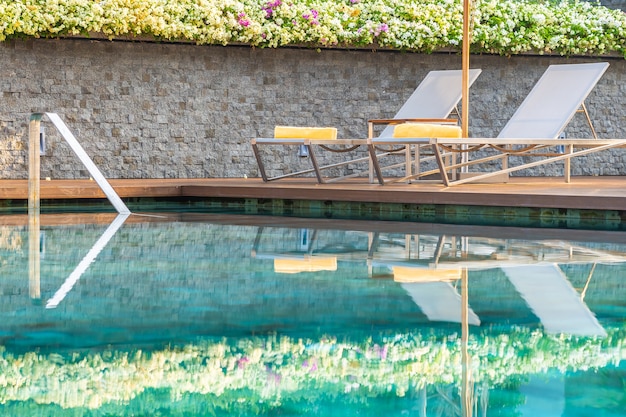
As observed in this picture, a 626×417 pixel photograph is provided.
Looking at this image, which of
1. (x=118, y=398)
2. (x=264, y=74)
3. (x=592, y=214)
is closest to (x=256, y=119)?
(x=264, y=74)

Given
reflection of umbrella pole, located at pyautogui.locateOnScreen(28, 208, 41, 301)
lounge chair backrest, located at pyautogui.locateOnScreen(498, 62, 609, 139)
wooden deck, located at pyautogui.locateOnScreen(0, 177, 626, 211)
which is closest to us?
reflection of umbrella pole, located at pyautogui.locateOnScreen(28, 208, 41, 301)

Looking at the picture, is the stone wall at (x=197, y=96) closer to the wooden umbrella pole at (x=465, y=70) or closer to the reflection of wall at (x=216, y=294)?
the wooden umbrella pole at (x=465, y=70)

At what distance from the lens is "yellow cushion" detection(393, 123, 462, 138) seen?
26.1 feet

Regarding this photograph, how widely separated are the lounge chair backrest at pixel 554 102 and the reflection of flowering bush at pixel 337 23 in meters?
2.88

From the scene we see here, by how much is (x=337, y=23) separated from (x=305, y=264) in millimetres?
7029

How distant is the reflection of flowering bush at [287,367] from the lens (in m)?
2.42

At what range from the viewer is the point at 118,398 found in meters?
2.35

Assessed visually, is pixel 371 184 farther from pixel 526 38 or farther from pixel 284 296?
pixel 284 296

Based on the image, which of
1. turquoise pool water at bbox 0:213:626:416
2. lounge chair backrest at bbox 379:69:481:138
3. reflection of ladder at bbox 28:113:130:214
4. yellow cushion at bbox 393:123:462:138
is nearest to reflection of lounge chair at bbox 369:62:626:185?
yellow cushion at bbox 393:123:462:138

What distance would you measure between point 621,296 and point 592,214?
10.4 ft

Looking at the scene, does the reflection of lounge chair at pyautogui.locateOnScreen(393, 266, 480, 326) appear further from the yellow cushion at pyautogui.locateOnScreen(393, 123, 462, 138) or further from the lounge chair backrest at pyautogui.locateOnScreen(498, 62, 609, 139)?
the lounge chair backrest at pyautogui.locateOnScreen(498, 62, 609, 139)

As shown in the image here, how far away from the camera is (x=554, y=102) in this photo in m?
8.83

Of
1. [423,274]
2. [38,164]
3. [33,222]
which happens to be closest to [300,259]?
[423,274]

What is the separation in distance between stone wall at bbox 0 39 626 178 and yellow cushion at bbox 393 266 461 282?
23.4 feet
